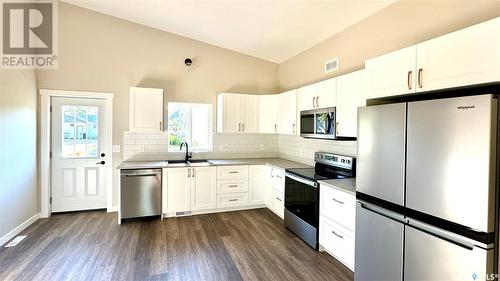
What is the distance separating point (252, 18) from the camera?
3.48 meters

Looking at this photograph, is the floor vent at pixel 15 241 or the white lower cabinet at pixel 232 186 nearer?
the floor vent at pixel 15 241

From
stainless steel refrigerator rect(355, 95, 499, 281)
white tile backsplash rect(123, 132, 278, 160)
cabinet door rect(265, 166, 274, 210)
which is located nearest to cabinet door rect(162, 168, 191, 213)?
white tile backsplash rect(123, 132, 278, 160)

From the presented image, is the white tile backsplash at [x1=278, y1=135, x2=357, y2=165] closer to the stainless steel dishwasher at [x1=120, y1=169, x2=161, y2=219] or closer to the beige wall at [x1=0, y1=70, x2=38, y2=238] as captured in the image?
the stainless steel dishwasher at [x1=120, y1=169, x2=161, y2=219]

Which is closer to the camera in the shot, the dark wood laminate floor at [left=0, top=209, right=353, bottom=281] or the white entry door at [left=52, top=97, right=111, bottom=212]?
the dark wood laminate floor at [left=0, top=209, right=353, bottom=281]

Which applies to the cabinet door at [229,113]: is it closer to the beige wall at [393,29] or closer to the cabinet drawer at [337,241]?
the beige wall at [393,29]

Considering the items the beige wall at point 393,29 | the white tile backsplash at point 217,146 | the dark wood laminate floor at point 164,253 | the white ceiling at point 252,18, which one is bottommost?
the dark wood laminate floor at point 164,253

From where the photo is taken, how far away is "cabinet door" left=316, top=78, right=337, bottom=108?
3.07m

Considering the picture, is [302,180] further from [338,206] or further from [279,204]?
[279,204]

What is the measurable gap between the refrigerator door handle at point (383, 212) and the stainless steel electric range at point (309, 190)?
792 millimetres

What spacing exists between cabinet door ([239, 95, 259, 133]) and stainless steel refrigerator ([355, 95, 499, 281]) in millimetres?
2739

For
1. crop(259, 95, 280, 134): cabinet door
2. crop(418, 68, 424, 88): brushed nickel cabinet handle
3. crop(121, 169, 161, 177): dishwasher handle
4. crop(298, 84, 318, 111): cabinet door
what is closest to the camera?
crop(418, 68, 424, 88): brushed nickel cabinet handle

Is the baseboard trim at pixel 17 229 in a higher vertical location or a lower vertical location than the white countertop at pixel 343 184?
lower

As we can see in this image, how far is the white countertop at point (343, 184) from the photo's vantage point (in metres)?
2.47

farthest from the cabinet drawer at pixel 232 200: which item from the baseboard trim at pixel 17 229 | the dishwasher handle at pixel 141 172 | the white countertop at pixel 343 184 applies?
the baseboard trim at pixel 17 229
